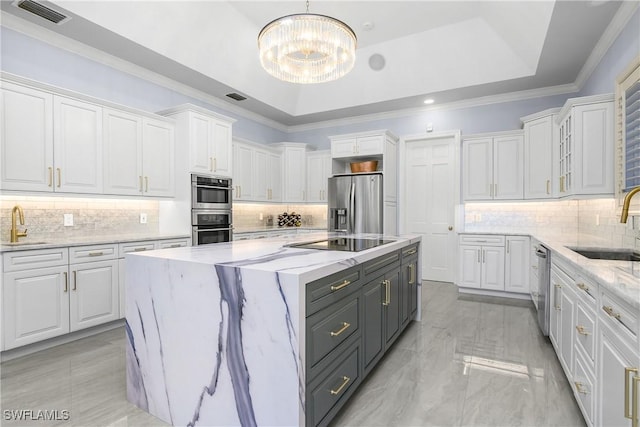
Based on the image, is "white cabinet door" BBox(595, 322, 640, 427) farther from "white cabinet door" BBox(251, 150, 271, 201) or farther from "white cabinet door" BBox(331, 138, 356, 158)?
"white cabinet door" BBox(251, 150, 271, 201)

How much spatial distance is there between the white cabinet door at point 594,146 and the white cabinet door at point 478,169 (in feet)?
5.65

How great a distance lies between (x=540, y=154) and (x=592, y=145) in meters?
1.41

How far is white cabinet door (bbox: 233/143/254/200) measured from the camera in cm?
552

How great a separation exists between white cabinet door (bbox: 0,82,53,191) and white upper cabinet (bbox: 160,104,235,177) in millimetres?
1417

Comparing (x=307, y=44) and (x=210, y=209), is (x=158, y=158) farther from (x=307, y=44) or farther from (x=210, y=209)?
(x=307, y=44)

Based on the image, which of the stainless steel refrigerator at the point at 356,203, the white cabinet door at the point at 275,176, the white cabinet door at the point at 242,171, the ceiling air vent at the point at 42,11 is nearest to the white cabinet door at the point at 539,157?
the stainless steel refrigerator at the point at 356,203

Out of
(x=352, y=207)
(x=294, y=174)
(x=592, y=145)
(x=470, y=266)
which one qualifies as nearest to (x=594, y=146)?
(x=592, y=145)

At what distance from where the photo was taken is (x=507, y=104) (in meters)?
5.38

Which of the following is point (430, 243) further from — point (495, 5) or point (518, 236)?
point (495, 5)

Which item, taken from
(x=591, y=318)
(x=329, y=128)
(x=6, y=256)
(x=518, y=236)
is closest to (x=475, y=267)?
(x=518, y=236)

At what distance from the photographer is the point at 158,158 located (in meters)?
4.24

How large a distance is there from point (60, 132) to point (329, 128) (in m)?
4.69

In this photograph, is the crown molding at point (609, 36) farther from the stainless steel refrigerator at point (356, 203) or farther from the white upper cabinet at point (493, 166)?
the stainless steel refrigerator at point (356, 203)

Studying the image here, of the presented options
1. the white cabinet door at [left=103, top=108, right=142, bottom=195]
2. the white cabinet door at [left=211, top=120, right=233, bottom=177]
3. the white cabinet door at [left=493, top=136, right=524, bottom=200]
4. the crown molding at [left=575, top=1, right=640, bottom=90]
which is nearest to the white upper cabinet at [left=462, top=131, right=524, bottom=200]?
the white cabinet door at [left=493, top=136, right=524, bottom=200]
